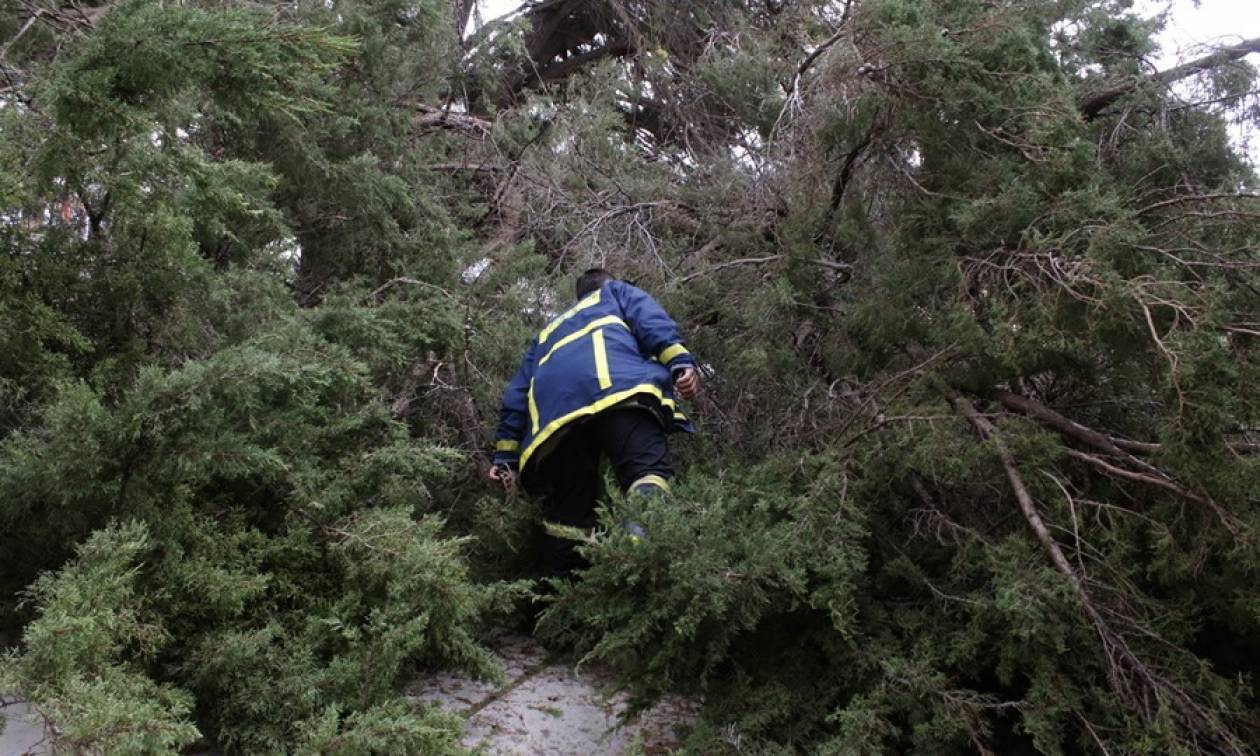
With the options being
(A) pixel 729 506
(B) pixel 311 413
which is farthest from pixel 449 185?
(A) pixel 729 506

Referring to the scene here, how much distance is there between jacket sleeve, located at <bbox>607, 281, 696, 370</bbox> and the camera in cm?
365

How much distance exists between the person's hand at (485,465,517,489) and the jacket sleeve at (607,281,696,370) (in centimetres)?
80

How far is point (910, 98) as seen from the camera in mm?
3225

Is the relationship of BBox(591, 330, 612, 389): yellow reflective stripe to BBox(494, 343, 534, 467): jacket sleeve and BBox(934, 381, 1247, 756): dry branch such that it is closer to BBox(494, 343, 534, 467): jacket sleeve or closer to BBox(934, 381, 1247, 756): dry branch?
BBox(494, 343, 534, 467): jacket sleeve

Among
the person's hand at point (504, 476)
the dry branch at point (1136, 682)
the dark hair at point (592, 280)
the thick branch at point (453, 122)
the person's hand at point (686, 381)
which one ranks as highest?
the thick branch at point (453, 122)

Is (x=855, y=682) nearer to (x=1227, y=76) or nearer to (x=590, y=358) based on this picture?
(x=590, y=358)

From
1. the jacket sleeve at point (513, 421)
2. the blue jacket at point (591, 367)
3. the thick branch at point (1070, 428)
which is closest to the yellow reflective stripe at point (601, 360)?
the blue jacket at point (591, 367)

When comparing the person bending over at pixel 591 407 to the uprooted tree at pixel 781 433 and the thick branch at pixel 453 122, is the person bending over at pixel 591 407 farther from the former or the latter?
the thick branch at pixel 453 122

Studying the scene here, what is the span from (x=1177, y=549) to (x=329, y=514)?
266cm

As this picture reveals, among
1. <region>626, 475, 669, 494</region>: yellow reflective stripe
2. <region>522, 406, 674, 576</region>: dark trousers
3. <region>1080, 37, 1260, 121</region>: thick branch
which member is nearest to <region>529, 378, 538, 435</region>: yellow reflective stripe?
<region>522, 406, 674, 576</region>: dark trousers

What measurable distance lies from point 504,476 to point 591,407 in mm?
567

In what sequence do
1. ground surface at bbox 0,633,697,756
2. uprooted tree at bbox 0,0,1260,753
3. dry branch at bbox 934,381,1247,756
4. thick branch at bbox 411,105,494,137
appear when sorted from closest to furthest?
dry branch at bbox 934,381,1247,756
uprooted tree at bbox 0,0,1260,753
ground surface at bbox 0,633,697,756
thick branch at bbox 411,105,494,137

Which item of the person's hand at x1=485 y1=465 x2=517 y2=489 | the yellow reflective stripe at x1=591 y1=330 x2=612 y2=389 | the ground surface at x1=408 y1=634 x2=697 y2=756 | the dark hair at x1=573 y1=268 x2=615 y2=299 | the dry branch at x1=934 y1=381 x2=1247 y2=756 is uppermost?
the dark hair at x1=573 y1=268 x2=615 y2=299

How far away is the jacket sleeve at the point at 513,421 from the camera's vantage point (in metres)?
3.81
